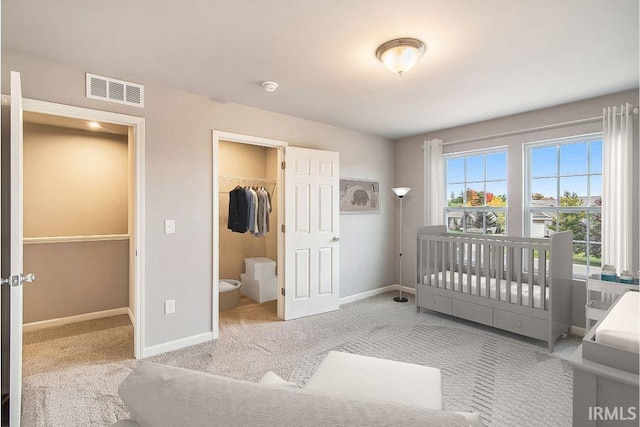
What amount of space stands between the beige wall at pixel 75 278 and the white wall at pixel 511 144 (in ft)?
12.6

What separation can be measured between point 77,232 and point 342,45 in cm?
354

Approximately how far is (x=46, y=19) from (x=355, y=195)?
133 inches

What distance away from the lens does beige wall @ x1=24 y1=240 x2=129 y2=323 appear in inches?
127

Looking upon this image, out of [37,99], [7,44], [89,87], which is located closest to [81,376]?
[37,99]

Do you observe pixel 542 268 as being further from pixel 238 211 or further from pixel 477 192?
pixel 238 211

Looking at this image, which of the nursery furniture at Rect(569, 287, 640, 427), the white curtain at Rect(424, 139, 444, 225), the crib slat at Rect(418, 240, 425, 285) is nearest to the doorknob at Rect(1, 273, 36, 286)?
the nursery furniture at Rect(569, 287, 640, 427)

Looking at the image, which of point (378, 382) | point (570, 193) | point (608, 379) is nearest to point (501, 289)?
point (570, 193)

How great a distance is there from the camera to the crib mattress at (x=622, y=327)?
1.03 m

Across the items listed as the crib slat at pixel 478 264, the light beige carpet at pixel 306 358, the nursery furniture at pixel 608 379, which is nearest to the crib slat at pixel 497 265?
the crib slat at pixel 478 264

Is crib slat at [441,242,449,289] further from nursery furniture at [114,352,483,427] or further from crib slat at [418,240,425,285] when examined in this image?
nursery furniture at [114,352,483,427]

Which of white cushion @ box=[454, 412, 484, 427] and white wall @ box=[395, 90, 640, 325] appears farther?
white wall @ box=[395, 90, 640, 325]

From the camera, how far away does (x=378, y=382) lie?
131 centimetres

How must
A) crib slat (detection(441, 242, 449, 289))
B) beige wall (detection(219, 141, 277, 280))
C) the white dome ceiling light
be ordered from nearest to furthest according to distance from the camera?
the white dome ceiling light < crib slat (detection(441, 242, 449, 289)) < beige wall (detection(219, 141, 277, 280))

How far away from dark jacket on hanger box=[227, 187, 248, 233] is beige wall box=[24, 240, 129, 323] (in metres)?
1.30
